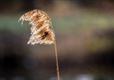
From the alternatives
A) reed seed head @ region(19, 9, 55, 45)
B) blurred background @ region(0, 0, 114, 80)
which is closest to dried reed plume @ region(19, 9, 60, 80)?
reed seed head @ region(19, 9, 55, 45)

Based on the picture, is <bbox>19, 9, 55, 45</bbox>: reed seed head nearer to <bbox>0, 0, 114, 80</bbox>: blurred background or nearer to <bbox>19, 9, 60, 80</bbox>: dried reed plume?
<bbox>19, 9, 60, 80</bbox>: dried reed plume

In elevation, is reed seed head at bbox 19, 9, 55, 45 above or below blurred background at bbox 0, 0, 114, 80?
above

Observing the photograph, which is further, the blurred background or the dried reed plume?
the blurred background

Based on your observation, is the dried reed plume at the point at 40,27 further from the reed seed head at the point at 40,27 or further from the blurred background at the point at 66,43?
the blurred background at the point at 66,43

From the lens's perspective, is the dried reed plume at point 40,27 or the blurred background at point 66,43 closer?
the dried reed plume at point 40,27

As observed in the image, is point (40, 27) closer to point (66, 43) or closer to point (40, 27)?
point (40, 27)

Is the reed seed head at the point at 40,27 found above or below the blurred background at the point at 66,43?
above

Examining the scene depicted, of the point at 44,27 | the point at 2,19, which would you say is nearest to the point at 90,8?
the point at 2,19

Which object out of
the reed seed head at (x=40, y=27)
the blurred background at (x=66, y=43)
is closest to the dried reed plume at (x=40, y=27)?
the reed seed head at (x=40, y=27)
